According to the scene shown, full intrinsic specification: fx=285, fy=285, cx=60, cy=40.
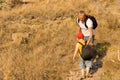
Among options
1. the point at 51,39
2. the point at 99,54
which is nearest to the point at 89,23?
the point at 99,54

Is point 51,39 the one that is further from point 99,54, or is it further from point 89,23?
point 89,23

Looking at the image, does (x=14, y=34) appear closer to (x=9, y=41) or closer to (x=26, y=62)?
(x=9, y=41)

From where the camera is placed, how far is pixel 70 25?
9.92 meters

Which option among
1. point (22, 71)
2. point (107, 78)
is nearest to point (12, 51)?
point (22, 71)

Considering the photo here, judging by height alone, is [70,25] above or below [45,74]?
above

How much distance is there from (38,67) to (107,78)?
5.71 feet

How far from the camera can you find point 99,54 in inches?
314

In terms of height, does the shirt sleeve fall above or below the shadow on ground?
above

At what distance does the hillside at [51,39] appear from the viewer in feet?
23.2

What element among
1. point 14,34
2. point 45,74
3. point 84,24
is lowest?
point 45,74

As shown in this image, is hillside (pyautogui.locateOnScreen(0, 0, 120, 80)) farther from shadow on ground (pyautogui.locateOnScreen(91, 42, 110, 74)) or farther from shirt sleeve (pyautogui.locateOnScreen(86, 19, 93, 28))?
shirt sleeve (pyautogui.locateOnScreen(86, 19, 93, 28))

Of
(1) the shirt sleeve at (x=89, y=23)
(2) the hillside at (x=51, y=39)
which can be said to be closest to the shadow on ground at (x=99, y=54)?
(2) the hillside at (x=51, y=39)

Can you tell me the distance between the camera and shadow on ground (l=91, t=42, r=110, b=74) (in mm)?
7329

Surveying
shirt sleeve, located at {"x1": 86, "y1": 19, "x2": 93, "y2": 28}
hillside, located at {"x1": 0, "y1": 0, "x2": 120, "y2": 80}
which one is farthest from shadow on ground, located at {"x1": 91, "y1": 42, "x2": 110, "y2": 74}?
shirt sleeve, located at {"x1": 86, "y1": 19, "x2": 93, "y2": 28}
